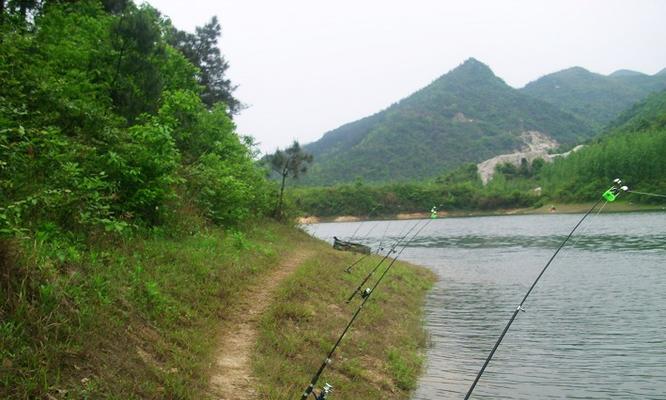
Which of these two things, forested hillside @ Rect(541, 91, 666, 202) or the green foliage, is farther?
forested hillside @ Rect(541, 91, 666, 202)

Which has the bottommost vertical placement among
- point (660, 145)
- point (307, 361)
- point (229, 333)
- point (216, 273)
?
point (307, 361)

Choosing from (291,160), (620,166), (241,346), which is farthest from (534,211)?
(241,346)

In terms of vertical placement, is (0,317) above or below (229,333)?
above


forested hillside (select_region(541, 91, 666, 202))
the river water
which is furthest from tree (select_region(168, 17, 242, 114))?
forested hillside (select_region(541, 91, 666, 202))

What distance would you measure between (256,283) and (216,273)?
1703mm

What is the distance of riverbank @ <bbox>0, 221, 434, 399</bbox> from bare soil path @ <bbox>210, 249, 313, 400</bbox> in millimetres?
64

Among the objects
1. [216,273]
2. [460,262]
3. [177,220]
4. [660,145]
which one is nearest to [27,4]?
[177,220]

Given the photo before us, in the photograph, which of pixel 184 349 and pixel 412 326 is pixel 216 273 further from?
pixel 412 326

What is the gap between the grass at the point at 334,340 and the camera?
8602 millimetres

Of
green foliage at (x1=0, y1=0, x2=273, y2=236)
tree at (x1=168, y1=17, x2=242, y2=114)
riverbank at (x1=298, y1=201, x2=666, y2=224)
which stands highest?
tree at (x1=168, y1=17, x2=242, y2=114)

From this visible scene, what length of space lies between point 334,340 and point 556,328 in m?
8.27

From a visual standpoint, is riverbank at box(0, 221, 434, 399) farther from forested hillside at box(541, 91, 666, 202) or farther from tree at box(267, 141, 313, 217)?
forested hillside at box(541, 91, 666, 202)

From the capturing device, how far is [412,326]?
15.7 metres

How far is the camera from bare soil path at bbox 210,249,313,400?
707 cm
